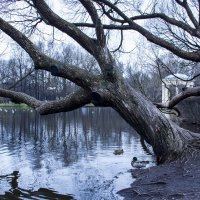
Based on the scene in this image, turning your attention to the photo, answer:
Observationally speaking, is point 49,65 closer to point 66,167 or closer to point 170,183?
point 170,183

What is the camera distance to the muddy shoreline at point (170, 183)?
8078 millimetres

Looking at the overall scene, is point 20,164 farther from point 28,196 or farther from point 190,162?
point 190,162

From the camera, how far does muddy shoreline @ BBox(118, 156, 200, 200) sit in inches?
318

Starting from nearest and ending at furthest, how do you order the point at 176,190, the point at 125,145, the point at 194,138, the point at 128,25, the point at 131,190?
1. the point at 176,190
2. the point at 131,190
3. the point at 194,138
4. the point at 128,25
5. the point at 125,145

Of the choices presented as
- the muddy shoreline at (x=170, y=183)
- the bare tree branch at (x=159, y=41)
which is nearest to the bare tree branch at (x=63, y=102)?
the muddy shoreline at (x=170, y=183)

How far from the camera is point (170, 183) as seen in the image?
9.05 metres

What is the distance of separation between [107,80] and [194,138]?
3.25 m

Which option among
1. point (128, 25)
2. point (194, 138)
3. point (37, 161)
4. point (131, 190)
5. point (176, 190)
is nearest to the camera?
point (176, 190)

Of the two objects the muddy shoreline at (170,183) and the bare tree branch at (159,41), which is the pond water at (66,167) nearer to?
the muddy shoreline at (170,183)

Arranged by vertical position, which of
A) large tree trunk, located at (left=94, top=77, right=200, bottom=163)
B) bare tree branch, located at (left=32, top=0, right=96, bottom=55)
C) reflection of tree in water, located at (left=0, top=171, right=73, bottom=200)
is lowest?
reflection of tree in water, located at (left=0, top=171, right=73, bottom=200)

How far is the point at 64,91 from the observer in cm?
9206

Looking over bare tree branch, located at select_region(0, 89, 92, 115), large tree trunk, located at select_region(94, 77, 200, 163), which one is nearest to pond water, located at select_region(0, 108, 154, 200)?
large tree trunk, located at select_region(94, 77, 200, 163)

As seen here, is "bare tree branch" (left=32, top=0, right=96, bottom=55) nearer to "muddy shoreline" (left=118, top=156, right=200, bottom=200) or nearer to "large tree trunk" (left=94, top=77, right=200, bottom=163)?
"large tree trunk" (left=94, top=77, right=200, bottom=163)

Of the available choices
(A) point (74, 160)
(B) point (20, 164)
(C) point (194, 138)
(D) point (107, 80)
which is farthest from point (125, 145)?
(D) point (107, 80)
